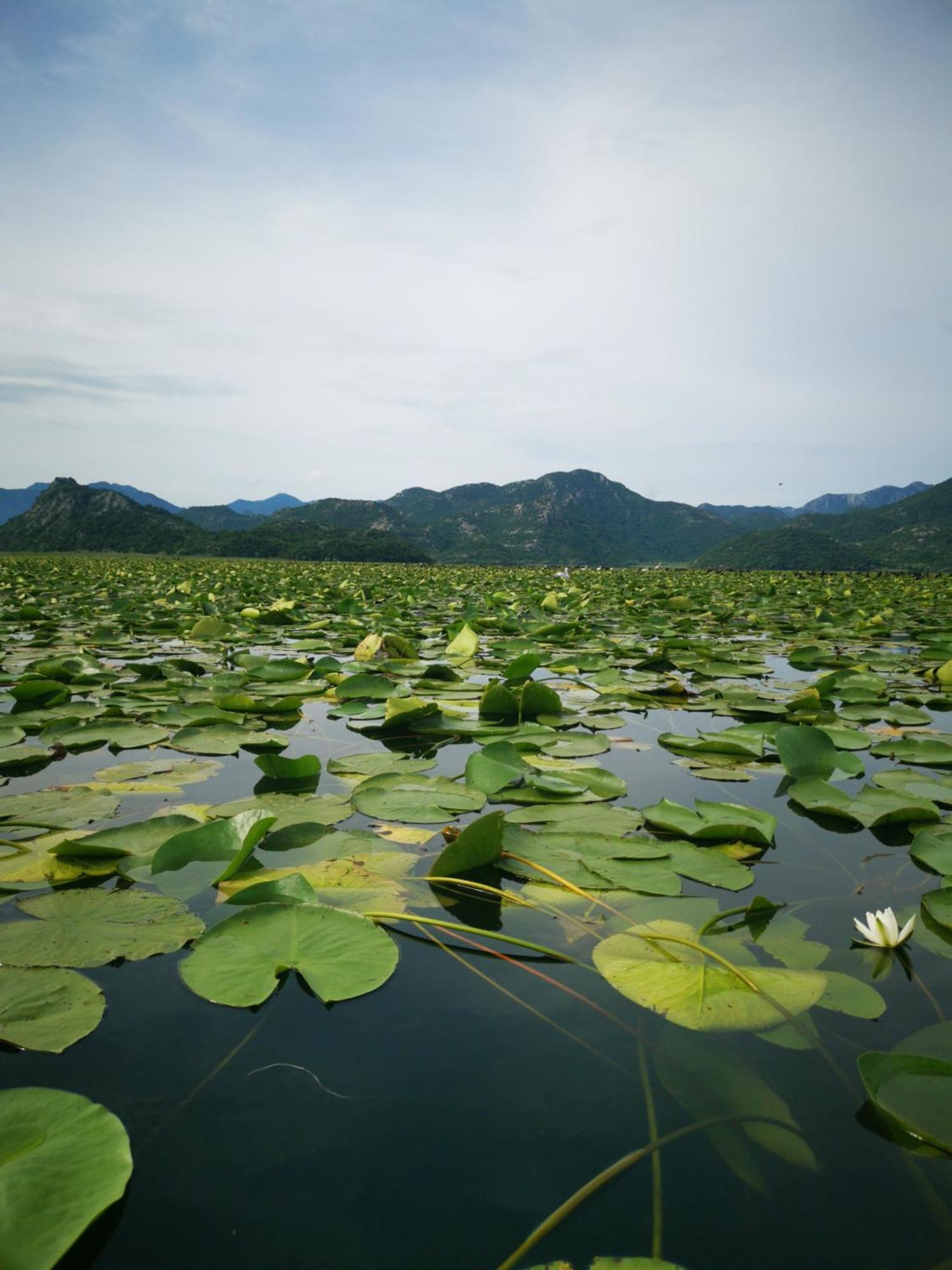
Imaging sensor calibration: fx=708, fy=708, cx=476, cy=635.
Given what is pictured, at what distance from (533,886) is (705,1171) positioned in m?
0.64

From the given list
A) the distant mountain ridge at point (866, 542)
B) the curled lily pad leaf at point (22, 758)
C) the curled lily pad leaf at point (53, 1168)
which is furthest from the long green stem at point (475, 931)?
the distant mountain ridge at point (866, 542)

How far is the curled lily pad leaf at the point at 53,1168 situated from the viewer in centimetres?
57

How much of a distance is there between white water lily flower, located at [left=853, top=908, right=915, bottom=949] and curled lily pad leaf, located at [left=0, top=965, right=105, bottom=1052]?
1099 mm

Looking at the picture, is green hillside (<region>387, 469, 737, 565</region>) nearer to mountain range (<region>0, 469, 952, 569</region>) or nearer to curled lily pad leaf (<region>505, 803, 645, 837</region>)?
mountain range (<region>0, 469, 952, 569</region>)

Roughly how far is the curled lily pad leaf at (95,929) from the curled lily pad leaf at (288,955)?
0.09m

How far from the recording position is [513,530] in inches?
4141

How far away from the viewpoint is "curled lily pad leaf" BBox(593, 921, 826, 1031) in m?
0.91

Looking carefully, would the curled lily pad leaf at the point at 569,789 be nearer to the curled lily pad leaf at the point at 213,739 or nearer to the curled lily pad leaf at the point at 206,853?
the curled lily pad leaf at the point at 206,853

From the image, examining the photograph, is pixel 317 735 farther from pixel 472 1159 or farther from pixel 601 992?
pixel 472 1159

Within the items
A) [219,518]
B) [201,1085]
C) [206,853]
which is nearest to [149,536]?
[206,853]

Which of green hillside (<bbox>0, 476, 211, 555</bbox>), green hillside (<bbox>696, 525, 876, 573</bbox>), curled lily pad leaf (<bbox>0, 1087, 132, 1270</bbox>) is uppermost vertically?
green hillside (<bbox>0, 476, 211, 555</bbox>)

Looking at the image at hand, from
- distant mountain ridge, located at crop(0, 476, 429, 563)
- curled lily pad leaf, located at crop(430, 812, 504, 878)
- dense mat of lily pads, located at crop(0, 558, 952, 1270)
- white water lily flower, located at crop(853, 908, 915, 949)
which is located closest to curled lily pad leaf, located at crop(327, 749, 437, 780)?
Answer: dense mat of lily pads, located at crop(0, 558, 952, 1270)

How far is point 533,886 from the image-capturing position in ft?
4.35

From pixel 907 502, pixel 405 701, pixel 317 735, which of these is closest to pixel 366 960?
pixel 405 701
